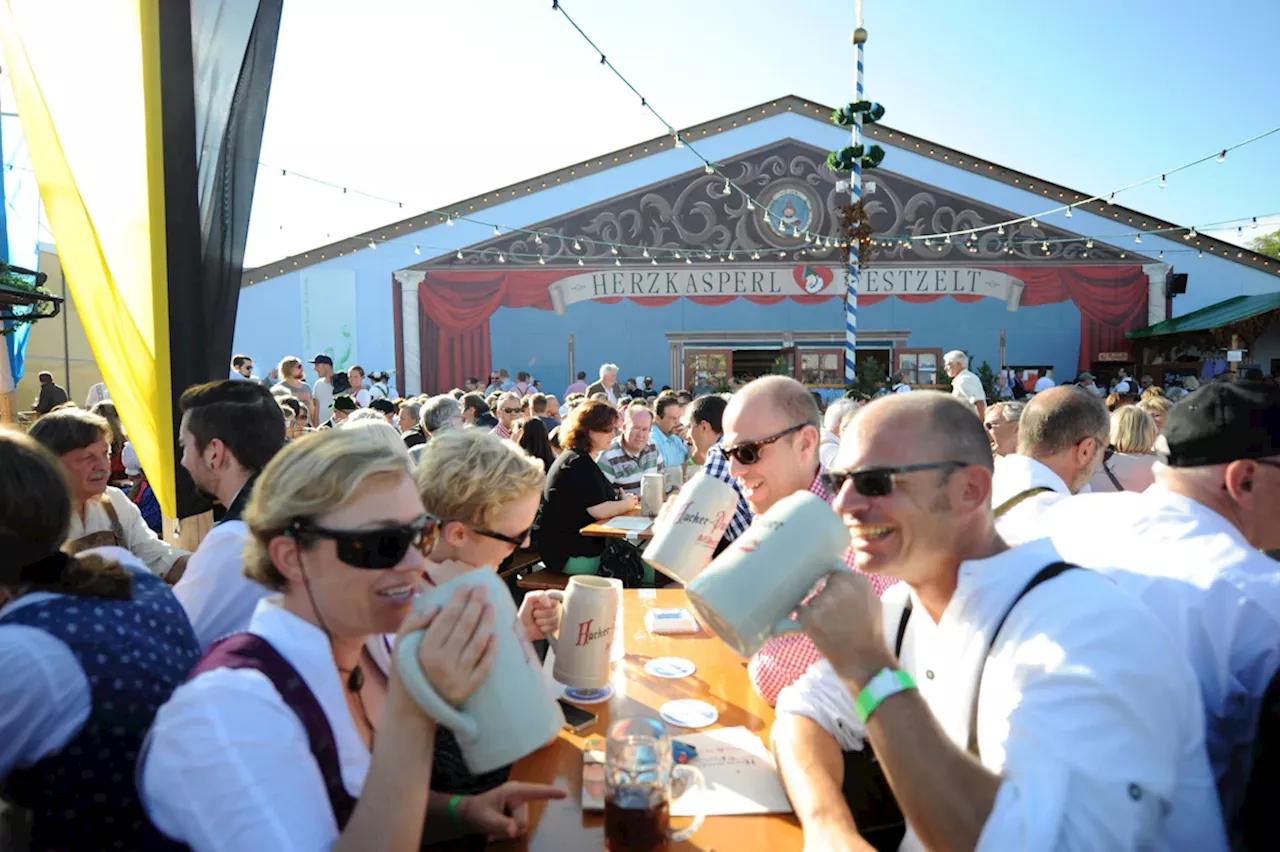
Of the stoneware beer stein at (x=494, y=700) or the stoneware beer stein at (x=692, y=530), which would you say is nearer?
the stoneware beer stein at (x=494, y=700)

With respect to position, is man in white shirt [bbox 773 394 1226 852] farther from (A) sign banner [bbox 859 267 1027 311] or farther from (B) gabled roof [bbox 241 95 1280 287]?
(B) gabled roof [bbox 241 95 1280 287]

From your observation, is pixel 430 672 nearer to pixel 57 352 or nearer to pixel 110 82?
pixel 110 82

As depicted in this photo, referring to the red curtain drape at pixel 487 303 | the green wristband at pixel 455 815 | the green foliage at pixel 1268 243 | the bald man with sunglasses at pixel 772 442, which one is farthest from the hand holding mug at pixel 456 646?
the green foliage at pixel 1268 243

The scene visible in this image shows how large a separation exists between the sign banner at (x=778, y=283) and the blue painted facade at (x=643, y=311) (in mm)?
259

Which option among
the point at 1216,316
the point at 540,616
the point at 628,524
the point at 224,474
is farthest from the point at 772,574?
the point at 1216,316

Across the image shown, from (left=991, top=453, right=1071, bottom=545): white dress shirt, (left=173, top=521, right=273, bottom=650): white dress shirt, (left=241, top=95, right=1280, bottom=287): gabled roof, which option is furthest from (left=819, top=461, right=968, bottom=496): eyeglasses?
(left=241, top=95, right=1280, bottom=287): gabled roof

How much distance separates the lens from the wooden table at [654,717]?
4.65 feet

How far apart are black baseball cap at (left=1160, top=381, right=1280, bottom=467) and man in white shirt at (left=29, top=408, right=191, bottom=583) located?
3450 millimetres

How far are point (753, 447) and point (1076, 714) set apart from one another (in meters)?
1.47

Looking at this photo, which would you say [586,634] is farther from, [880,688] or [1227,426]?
[1227,426]

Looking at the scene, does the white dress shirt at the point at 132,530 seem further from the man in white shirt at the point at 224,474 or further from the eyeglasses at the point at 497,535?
the eyeglasses at the point at 497,535

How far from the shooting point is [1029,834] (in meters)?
1.05

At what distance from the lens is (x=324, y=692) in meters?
1.22

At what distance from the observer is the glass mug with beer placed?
1.35 m
